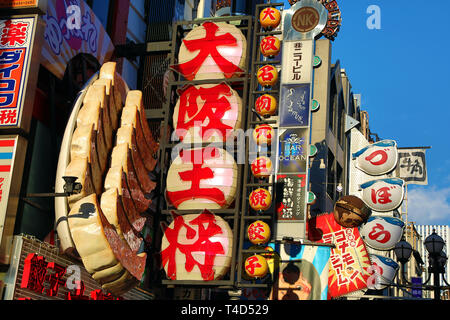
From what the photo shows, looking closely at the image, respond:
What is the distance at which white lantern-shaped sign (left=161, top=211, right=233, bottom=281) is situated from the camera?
20.5 metres

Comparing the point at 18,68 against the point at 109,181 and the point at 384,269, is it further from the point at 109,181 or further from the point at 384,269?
the point at 384,269

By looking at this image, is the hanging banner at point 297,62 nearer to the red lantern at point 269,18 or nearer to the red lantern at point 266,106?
the red lantern at point 269,18

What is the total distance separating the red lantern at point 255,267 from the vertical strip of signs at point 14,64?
8757mm

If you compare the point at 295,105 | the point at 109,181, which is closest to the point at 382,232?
the point at 295,105

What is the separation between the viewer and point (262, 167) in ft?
70.8

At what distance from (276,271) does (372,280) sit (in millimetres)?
4171

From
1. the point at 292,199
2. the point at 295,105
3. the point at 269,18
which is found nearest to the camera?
the point at 269,18

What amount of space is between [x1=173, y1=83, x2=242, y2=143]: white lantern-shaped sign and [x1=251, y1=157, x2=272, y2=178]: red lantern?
4.26ft

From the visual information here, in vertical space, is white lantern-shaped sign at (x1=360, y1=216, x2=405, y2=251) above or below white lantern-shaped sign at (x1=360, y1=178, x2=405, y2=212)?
below

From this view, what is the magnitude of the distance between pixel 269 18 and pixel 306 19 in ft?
28.2

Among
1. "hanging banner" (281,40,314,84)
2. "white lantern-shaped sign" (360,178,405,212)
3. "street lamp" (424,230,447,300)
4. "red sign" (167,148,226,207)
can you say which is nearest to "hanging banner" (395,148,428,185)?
"white lantern-shaped sign" (360,178,405,212)

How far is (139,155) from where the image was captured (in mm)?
19141

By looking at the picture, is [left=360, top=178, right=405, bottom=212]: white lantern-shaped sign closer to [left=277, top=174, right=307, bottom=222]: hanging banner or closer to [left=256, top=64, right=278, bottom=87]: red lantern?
[left=277, top=174, right=307, bottom=222]: hanging banner
